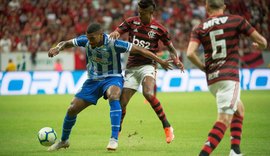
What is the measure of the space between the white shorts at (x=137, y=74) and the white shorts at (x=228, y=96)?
3.37 metres

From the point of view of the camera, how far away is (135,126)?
13.5m

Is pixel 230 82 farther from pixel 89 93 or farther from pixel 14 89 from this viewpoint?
pixel 14 89

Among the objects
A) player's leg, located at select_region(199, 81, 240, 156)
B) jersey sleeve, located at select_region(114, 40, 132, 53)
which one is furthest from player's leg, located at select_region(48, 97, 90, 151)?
player's leg, located at select_region(199, 81, 240, 156)

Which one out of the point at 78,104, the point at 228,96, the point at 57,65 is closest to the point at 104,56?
the point at 78,104

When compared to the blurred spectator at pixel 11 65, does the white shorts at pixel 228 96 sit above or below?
below

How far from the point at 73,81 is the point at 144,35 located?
14933mm

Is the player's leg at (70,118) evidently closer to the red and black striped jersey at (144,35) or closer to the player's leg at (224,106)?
the red and black striped jersey at (144,35)

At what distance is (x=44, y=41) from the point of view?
29.4 metres

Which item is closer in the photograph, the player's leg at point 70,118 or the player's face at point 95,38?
the player's face at point 95,38

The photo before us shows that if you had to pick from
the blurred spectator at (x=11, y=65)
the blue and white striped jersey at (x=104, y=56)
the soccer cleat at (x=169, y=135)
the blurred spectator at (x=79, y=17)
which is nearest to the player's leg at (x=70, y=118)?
the blue and white striped jersey at (x=104, y=56)

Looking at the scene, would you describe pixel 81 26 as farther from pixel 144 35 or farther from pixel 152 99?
pixel 152 99

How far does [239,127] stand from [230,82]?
2.91ft

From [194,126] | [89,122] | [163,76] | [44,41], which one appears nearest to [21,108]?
[89,122]

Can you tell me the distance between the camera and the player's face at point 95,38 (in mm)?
9219
